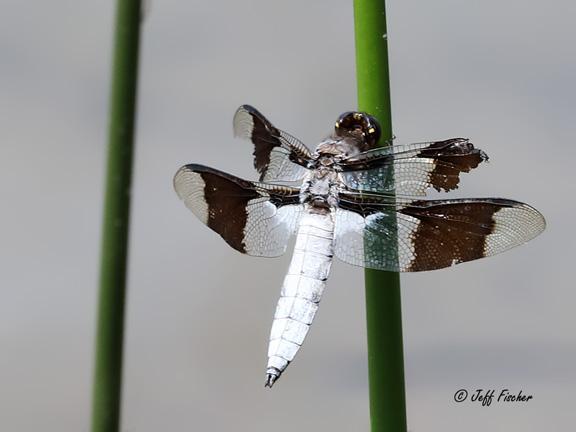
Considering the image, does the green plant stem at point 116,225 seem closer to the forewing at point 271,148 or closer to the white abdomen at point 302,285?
the white abdomen at point 302,285

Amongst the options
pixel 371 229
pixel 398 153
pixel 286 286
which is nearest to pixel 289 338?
pixel 286 286

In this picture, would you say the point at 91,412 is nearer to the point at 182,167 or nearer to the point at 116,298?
→ the point at 116,298

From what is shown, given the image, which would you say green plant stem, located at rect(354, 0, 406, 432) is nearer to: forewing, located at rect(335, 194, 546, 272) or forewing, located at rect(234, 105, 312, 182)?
forewing, located at rect(335, 194, 546, 272)

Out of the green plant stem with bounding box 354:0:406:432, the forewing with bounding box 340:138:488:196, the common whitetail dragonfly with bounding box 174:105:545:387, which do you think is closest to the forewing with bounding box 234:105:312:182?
the common whitetail dragonfly with bounding box 174:105:545:387

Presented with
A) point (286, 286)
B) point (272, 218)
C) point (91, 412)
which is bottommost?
point (91, 412)

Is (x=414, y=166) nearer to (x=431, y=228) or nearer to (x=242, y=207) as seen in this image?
(x=431, y=228)

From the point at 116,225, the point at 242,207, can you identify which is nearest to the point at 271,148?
the point at 242,207
